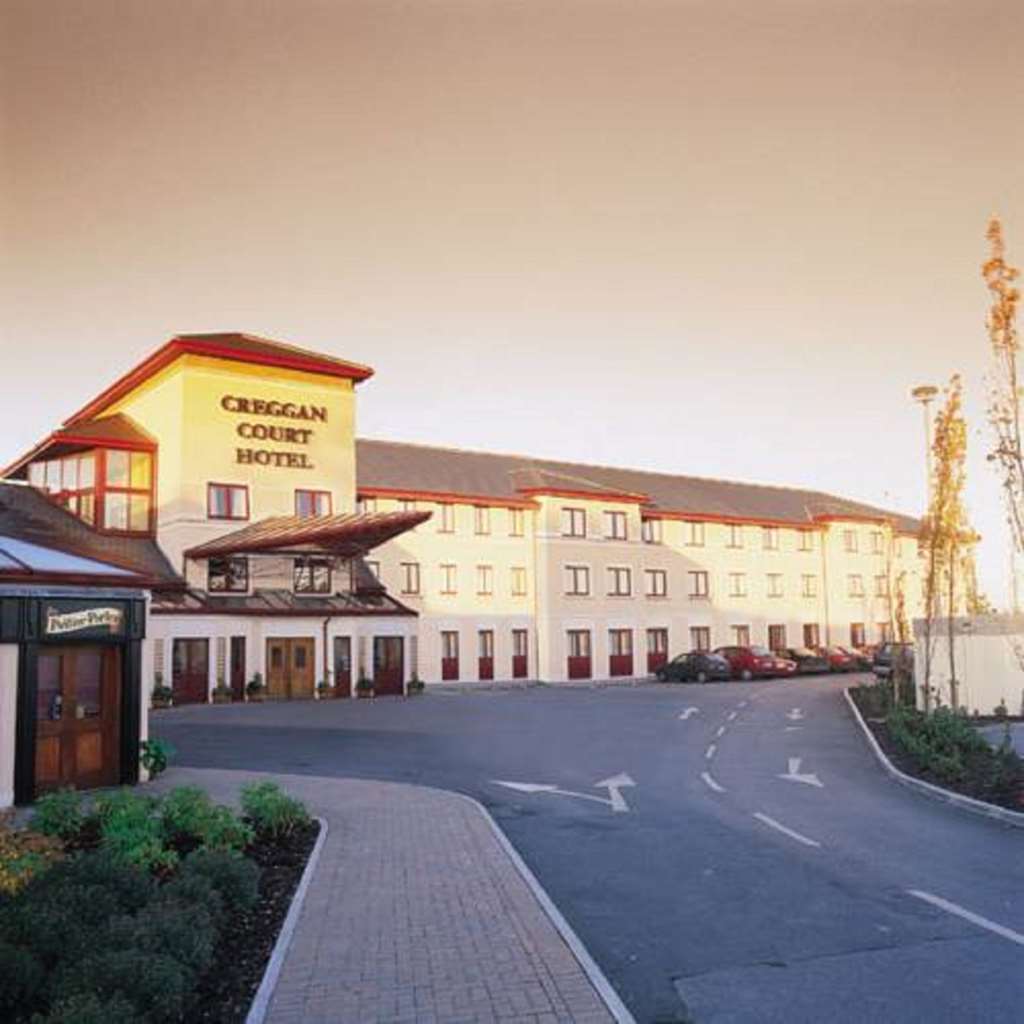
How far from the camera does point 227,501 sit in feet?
128

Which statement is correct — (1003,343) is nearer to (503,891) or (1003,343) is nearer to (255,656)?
(503,891)

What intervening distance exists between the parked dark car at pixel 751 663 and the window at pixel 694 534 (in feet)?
30.2

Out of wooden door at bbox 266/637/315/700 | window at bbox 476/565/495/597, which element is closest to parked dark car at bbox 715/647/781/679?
window at bbox 476/565/495/597

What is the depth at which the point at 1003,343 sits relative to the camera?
16641 millimetres

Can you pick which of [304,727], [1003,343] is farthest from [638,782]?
[304,727]

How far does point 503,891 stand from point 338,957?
242 centimetres

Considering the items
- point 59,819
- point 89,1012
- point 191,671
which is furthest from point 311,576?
point 89,1012

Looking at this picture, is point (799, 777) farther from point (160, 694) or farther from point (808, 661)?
point (808, 661)

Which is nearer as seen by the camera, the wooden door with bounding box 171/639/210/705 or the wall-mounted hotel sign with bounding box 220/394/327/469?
the wooden door with bounding box 171/639/210/705

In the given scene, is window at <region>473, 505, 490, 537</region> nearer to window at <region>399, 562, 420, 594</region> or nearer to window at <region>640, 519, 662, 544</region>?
window at <region>399, 562, 420, 594</region>

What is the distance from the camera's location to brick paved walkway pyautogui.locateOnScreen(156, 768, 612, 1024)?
6711 mm

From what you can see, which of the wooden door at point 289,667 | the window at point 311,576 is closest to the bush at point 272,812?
the wooden door at point 289,667

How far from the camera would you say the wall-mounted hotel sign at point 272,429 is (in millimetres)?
39312

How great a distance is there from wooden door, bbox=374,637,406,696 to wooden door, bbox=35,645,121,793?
76.6 ft
